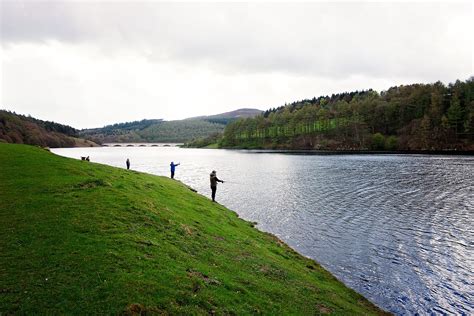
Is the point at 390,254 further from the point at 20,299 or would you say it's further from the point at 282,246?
the point at 20,299

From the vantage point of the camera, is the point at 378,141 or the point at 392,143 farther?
the point at 378,141

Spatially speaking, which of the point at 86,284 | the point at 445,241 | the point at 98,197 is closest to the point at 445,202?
the point at 445,241

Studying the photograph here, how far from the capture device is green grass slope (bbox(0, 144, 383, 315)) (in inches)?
432

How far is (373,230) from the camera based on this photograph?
31875mm

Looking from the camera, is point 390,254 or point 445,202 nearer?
point 390,254

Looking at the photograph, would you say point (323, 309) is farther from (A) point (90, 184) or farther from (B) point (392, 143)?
(B) point (392, 143)

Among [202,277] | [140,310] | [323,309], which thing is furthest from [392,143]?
[140,310]

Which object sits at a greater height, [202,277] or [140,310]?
[140,310]

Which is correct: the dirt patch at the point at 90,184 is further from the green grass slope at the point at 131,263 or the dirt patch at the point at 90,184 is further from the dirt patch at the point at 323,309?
the dirt patch at the point at 323,309

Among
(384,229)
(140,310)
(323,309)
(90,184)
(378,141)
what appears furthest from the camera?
(378,141)

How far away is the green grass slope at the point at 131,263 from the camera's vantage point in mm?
10969

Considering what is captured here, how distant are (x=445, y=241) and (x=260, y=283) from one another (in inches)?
862

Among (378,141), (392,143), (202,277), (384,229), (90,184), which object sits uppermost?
(378,141)

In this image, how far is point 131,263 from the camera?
13.4 meters
